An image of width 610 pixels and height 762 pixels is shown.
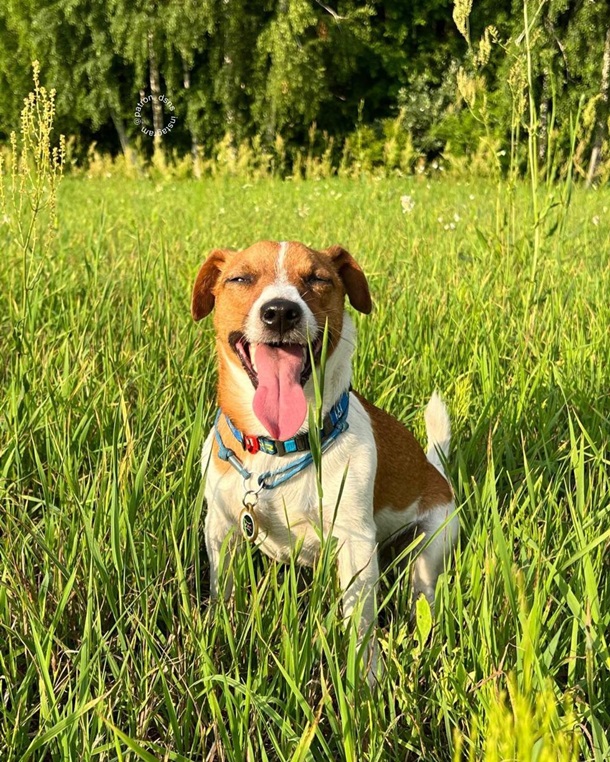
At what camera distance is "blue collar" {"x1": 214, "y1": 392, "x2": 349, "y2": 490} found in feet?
6.73

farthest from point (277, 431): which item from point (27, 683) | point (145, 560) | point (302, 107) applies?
point (302, 107)

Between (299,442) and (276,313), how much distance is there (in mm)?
397

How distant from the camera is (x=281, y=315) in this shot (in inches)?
81.5

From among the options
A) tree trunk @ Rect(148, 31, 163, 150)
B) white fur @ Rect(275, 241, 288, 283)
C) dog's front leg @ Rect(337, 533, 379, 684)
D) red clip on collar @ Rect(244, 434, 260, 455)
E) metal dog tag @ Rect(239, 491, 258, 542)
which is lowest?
dog's front leg @ Rect(337, 533, 379, 684)

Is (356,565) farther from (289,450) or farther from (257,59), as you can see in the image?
(257,59)

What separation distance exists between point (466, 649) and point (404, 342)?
2.00m

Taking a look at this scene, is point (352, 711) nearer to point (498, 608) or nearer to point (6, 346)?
point (498, 608)

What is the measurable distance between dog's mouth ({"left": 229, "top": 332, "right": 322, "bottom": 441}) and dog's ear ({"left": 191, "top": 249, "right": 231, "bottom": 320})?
0.33 meters

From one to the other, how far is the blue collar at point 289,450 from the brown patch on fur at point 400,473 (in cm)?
21

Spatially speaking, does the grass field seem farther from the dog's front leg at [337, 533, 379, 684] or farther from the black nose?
the black nose

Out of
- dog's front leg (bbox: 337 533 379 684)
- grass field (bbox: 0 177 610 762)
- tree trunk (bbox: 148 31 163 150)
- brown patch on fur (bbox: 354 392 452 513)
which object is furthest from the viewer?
tree trunk (bbox: 148 31 163 150)

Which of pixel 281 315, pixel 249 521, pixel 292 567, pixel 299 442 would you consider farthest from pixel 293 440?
pixel 292 567

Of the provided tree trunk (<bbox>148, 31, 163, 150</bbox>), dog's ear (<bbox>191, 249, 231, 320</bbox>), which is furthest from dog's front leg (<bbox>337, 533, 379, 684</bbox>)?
tree trunk (<bbox>148, 31, 163, 150</bbox>)

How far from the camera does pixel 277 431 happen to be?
2.03 metres
